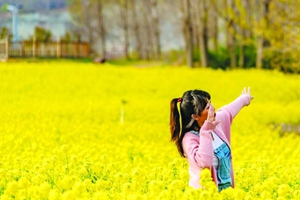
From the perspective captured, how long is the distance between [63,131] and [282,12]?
10.9m

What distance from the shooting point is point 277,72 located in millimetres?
31891

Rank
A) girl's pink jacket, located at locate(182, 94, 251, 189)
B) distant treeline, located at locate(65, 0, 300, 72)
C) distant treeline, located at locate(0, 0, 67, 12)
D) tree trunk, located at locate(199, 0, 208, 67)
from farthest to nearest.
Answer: distant treeline, located at locate(0, 0, 67, 12), tree trunk, located at locate(199, 0, 208, 67), distant treeline, located at locate(65, 0, 300, 72), girl's pink jacket, located at locate(182, 94, 251, 189)

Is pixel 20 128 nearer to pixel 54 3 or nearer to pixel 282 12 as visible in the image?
pixel 282 12

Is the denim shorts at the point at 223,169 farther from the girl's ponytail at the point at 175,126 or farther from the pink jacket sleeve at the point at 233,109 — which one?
the pink jacket sleeve at the point at 233,109

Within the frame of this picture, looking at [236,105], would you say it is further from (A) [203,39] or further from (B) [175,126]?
(A) [203,39]

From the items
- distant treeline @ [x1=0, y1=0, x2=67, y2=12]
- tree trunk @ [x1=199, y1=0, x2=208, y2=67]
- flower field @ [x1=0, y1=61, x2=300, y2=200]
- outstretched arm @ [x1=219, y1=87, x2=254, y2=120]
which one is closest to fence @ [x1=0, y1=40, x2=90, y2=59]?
tree trunk @ [x1=199, y1=0, x2=208, y2=67]

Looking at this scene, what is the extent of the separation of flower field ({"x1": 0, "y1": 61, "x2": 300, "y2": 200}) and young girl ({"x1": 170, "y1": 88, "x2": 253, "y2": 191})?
0.23m

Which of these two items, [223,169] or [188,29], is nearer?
[223,169]

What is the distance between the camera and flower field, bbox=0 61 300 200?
250 inches

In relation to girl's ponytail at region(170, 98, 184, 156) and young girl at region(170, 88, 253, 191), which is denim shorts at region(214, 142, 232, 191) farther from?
girl's ponytail at region(170, 98, 184, 156)

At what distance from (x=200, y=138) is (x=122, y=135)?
8090mm

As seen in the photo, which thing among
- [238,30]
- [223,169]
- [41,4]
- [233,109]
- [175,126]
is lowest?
[223,169]

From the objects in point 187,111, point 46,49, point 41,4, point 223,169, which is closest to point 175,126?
point 187,111

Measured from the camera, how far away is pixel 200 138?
6.19 meters
